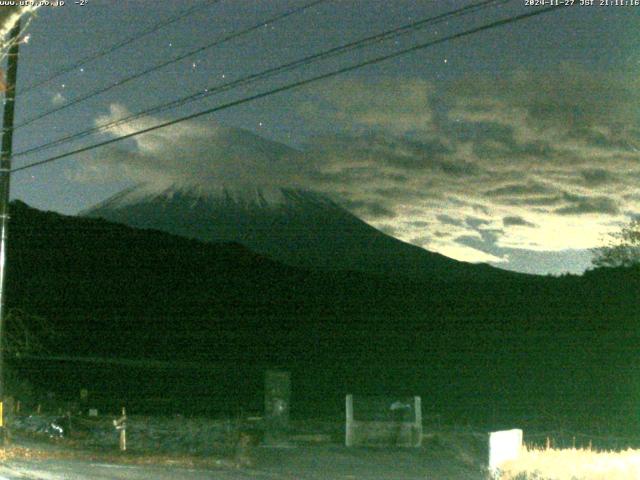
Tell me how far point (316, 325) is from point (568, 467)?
91392 mm

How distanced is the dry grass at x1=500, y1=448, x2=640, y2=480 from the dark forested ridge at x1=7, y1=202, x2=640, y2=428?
115 feet

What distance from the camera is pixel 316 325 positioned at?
10438cm

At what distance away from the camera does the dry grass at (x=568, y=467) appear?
41.9 ft

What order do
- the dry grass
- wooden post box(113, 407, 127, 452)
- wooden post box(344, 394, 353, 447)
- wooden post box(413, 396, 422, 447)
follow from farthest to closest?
wooden post box(413, 396, 422, 447) < wooden post box(344, 394, 353, 447) < wooden post box(113, 407, 127, 452) < the dry grass

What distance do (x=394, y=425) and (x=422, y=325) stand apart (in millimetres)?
73904

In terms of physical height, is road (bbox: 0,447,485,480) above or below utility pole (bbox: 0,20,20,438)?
below

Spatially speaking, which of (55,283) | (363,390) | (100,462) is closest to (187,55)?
(100,462)

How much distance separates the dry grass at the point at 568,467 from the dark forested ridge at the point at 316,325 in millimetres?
35076

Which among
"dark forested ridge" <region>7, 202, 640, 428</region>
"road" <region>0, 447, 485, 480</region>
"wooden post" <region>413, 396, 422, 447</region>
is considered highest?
"dark forested ridge" <region>7, 202, 640, 428</region>

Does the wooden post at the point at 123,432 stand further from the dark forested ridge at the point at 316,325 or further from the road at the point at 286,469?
the dark forested ridge at the point at 316,325

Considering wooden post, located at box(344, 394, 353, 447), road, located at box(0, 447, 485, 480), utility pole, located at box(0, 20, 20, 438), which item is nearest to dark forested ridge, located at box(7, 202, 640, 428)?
wooden post, located at box(344, 394, 353, 447)

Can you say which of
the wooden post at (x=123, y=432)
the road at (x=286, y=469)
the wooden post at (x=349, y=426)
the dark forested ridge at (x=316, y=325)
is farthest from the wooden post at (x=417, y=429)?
the dark forested ridge at (x=316, y=325)

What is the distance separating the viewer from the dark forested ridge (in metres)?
64.2

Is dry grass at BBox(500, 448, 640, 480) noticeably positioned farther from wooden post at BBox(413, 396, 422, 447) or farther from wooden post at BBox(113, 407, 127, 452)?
wooden post at BBox(113, 407, 127, 452)
